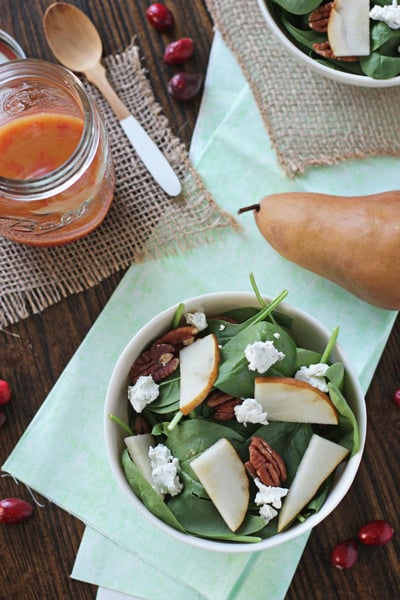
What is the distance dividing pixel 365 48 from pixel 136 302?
58cm

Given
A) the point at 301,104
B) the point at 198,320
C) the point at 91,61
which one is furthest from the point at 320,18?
the point at 198,320

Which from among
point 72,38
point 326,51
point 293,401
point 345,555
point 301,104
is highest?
point 72,38

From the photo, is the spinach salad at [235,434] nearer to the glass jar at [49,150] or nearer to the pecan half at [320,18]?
the glass jar at [49,150]

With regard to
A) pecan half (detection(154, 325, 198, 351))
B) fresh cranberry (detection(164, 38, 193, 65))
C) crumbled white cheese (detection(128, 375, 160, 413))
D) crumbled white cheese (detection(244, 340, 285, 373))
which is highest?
fresh cranberry (detection(164, 38, 193, 65))

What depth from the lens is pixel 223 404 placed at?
1.00 m

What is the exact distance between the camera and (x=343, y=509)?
1.24 metres

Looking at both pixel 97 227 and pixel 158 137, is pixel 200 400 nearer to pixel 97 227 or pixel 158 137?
pixel 97 227

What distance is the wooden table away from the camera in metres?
1.22

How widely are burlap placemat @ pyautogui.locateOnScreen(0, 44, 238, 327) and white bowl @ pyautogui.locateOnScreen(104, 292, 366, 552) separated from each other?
0.22 m

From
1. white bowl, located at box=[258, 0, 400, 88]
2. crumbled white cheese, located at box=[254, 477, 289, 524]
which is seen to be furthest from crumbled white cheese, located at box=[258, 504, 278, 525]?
white bowl, located at box=[258, 0, 400, 88]

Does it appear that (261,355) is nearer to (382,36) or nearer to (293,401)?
(293,401)

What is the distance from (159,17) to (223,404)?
733mm

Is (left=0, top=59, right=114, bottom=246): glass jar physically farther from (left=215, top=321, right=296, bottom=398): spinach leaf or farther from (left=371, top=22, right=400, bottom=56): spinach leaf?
(left=371, top=22, right=400, bottom=56): spinach leaf

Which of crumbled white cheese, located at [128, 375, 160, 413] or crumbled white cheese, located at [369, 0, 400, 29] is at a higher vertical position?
crumbled white cheese, located at [369, 0, 400, 29]
